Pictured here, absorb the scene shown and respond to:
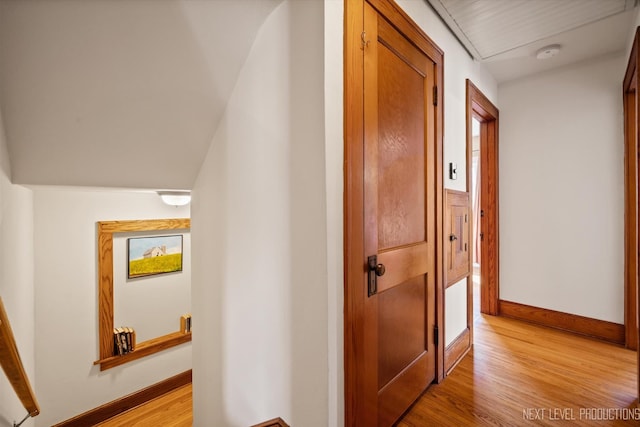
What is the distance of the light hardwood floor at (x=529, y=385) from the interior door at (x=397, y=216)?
198 millimetres

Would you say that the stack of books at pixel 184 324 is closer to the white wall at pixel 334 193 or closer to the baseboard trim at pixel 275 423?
the baseboard trim at pixel 275 423

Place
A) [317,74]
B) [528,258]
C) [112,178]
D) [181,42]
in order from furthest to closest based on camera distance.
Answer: [528,258]
[112,178]
[181,42]
[317,74]

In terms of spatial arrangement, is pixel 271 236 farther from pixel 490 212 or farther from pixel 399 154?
pixel 490 212

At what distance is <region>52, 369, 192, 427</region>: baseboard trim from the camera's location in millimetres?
2602

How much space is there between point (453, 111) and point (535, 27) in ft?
2.60

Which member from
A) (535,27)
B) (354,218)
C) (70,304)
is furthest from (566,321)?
(70,304)

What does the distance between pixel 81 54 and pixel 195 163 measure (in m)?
0.77

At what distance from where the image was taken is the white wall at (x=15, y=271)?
1312mm

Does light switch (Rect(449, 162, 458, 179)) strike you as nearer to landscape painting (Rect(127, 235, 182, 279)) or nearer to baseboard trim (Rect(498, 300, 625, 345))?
baseboard trim (Rect(498, 300, 625, 345))

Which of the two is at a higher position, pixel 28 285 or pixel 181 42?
pixel 181 42

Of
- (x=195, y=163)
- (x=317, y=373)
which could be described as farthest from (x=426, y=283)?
(x=195, y=163)

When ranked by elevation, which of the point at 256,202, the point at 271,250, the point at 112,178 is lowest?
the point at 271,250

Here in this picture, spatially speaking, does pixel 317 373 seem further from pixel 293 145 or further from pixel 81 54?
pixel 81 54

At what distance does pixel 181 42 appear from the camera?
1.21 meters
